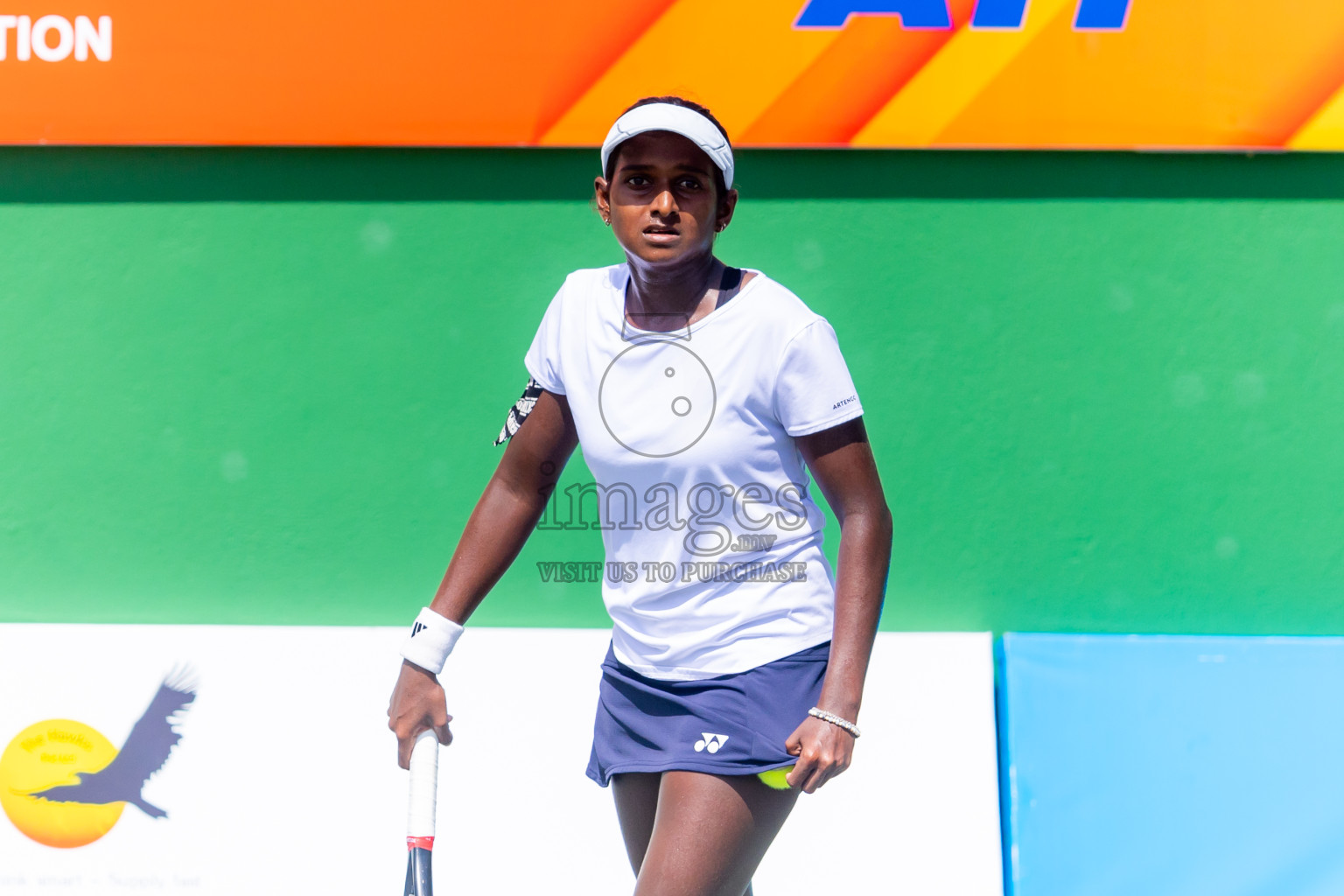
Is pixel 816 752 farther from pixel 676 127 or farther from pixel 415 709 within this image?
pixel 676 127

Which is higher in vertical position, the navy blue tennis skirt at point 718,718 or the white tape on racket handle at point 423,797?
the navy blue tennis skirt at point 718,718

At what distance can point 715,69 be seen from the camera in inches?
143

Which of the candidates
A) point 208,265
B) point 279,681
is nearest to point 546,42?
point 208,265

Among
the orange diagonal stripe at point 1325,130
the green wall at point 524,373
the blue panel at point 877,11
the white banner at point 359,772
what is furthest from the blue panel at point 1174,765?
the blue panel at point 877,11

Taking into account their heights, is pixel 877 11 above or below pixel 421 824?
above

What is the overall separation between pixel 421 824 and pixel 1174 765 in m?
2.51

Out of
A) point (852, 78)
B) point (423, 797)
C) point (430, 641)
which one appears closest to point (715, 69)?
point (852, 78)

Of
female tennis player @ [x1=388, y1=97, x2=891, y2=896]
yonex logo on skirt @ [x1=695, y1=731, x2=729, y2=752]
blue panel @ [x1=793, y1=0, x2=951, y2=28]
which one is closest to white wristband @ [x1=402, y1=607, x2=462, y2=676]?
female tennis player @ [x1=388, y1=97, x2=891, y2=896]

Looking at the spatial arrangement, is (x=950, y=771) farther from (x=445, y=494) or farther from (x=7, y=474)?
(x=7, y=474)

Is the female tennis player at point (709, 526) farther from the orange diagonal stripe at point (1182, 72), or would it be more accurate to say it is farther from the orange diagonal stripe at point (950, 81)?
the orange diagonal stripe at point (1182, 72)

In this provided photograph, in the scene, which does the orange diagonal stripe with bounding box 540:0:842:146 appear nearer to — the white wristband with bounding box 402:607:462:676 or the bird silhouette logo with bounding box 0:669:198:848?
the white wristband with bounding box 402:607:462:676

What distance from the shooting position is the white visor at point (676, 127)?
189 cm

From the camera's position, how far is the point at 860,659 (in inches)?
72.1

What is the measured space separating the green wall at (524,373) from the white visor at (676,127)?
185 cm
